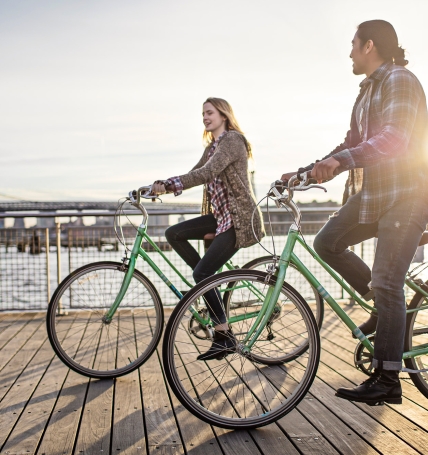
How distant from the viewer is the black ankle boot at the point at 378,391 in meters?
2.54

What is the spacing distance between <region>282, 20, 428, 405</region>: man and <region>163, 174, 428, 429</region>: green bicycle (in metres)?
0.19

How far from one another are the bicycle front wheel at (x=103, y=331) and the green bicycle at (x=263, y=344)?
0.33 m

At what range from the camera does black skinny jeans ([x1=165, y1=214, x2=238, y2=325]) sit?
10.1 feet

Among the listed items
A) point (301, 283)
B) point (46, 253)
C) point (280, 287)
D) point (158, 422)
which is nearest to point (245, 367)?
point (301, 283)

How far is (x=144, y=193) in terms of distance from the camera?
3.42 metres

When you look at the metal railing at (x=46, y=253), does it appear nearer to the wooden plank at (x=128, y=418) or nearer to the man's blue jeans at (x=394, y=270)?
the wooden plank at (x=128, y=418)

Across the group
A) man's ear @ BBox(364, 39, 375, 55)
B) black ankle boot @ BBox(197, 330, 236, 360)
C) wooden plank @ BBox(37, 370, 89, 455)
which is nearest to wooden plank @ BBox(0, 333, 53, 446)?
wooden plank @ BBox(37, 370, 89, 455)

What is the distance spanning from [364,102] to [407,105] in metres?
0.27

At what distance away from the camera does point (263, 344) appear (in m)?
3.51

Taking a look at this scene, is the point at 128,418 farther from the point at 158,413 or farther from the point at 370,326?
the point at 370,326

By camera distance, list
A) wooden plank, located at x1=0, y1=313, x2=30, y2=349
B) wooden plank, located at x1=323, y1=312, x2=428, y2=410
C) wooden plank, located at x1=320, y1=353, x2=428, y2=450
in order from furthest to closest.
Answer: wooden plank, located at x1=0, y1=313, x2=30, y2=349 → wooden plank, located at x1=323, y1=312, x2=428, y2=410 → wooden plank, located at x1=320, y1=353, x2=428, y2=450

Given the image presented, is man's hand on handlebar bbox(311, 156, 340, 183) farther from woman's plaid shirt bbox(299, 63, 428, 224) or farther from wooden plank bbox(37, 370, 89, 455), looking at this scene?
wooden plank bbox(37, 370, 89, 455)

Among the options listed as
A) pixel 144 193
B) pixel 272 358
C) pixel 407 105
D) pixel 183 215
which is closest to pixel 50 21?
pixel 183 215

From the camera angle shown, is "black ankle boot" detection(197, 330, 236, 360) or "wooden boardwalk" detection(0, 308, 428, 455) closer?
"wooden boardwalk" detection(0, 308, 428, 455)
